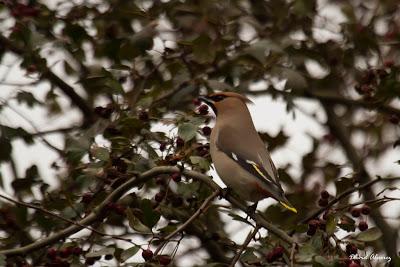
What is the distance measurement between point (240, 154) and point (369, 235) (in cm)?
→ 123

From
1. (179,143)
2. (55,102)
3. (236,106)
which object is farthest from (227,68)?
(55,102)

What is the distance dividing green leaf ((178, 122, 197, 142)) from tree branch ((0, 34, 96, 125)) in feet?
4.27

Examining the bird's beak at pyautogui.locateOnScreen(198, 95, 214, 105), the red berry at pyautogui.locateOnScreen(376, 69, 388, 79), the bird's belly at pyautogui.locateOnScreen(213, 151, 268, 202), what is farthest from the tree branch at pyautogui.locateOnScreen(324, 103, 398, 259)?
the bird's belly at pyautogui.locateOnScreen(213, 151, 268, 202)

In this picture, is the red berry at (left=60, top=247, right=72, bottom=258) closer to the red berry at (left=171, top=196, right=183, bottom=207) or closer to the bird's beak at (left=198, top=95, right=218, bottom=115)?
the red berry at (left=171, top=196, right=183, bottom=207)

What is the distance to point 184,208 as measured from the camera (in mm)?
4164

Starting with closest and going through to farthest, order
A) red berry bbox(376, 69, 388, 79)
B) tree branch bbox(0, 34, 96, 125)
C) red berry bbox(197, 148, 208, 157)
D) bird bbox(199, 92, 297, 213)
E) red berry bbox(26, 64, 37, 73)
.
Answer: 1. red berry bbox(197, 148, 208, 157)
2. bird bbox(199, 92, 297, 213)
3. red berry bbox(376, 69, 388, 79)
4. tree branch bbox(0, 34, 96, 125)
5. red berry bbox(26, 64, 37, 73)

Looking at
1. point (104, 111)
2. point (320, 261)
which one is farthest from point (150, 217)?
point (104, 111)

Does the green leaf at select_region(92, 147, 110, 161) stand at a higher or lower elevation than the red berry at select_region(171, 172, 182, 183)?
higher

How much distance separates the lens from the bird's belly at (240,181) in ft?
13.8

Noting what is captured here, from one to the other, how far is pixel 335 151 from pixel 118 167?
290cm

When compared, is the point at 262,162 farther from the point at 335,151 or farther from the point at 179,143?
the point at 335,151

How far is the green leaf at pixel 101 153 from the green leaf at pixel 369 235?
1086 mm

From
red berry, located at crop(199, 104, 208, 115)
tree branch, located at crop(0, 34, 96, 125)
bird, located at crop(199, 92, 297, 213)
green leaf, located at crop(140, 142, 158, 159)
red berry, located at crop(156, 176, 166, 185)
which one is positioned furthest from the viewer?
tree branch, located at crop(0, 34, 96, 125)

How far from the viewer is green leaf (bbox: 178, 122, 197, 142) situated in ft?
11.2
